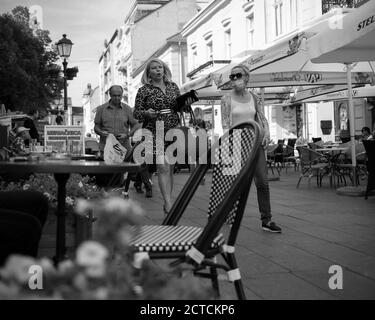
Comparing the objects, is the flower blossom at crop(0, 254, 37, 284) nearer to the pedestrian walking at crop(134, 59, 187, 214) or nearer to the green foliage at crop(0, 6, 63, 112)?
the pedestrian walking at crop(134, 59, 187, 214)

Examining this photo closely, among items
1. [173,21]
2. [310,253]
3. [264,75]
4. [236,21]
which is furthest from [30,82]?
[173,21]

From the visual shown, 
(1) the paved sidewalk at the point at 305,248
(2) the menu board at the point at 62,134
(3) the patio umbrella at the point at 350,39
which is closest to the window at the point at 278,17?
(3) the patio umbrella at the point at 350,39

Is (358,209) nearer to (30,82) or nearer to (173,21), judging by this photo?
(30,82)

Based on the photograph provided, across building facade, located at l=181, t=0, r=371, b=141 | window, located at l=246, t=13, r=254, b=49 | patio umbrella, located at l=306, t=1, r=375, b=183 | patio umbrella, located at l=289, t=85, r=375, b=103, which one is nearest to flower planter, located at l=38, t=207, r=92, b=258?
patio umbrella, located at l=306, t=1, r=375, b=183

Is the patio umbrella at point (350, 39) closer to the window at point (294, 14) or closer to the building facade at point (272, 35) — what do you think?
the building facade at point (272, 35)

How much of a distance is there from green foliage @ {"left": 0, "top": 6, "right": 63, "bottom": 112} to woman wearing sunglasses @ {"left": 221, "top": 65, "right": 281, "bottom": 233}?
19.0 m

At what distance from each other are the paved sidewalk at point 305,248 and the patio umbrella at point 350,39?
2.24 m

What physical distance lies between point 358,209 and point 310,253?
122 inches

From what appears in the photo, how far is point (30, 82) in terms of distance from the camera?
2641 centimetres

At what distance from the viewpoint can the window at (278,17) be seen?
2425 centimetres

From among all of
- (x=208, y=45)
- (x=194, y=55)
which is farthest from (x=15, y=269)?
(x=194, y=55)

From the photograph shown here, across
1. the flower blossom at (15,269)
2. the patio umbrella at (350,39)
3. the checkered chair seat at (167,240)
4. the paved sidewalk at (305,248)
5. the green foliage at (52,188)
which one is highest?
the patio umbrella at (350,39)

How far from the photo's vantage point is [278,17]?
24.5 metres
